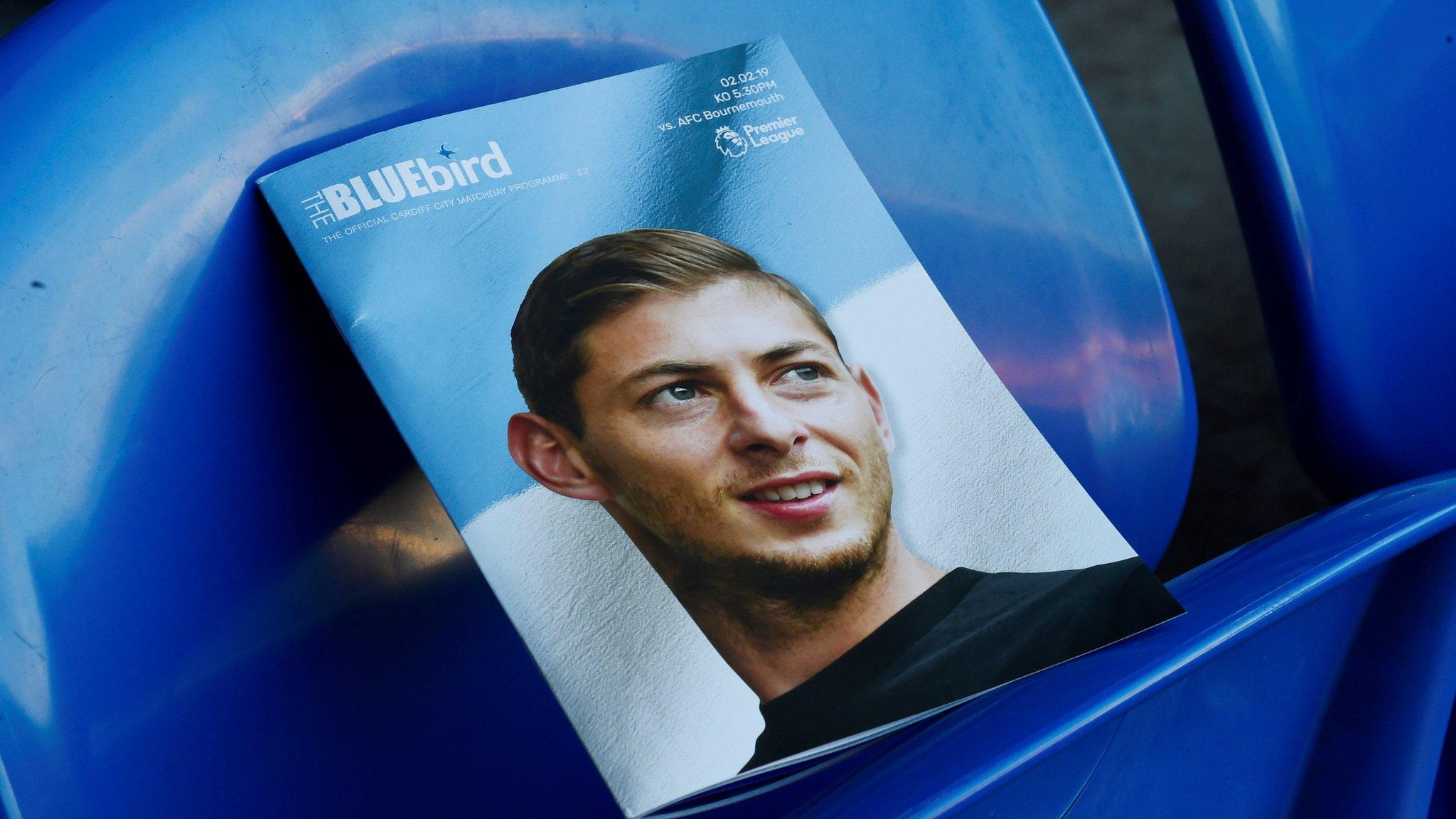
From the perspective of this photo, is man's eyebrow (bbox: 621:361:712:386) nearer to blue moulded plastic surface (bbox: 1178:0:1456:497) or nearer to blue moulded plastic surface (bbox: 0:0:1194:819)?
blue moulded plastic surface (bbox: 0:0:1194:819)

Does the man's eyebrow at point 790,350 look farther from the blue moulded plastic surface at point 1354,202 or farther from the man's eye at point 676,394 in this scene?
the blue moulded plastic surface at point 1354,202

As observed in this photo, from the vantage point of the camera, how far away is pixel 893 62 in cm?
44

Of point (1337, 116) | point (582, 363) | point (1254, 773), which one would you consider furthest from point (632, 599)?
point (1337, 116)

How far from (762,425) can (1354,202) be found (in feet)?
1.02

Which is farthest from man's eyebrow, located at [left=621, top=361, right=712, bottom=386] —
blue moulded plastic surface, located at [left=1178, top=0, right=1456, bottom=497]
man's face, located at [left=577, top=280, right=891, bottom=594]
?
blue moulded plastic surface, located at [left=1178, top=0, right=1456, bottom=497]

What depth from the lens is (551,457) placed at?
0.32 meters

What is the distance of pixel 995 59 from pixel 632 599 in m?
0.28

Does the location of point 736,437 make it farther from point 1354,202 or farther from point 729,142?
point 1354,202

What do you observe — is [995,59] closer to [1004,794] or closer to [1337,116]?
[1337,116]

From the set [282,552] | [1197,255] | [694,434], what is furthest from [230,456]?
[1197,255]

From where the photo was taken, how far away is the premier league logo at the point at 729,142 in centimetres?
38

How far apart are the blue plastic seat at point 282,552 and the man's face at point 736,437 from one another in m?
0.07

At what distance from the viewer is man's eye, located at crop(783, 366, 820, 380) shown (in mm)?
349

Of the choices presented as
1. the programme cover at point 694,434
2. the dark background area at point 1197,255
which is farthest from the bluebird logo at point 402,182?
the dark background area at point 1197,255
